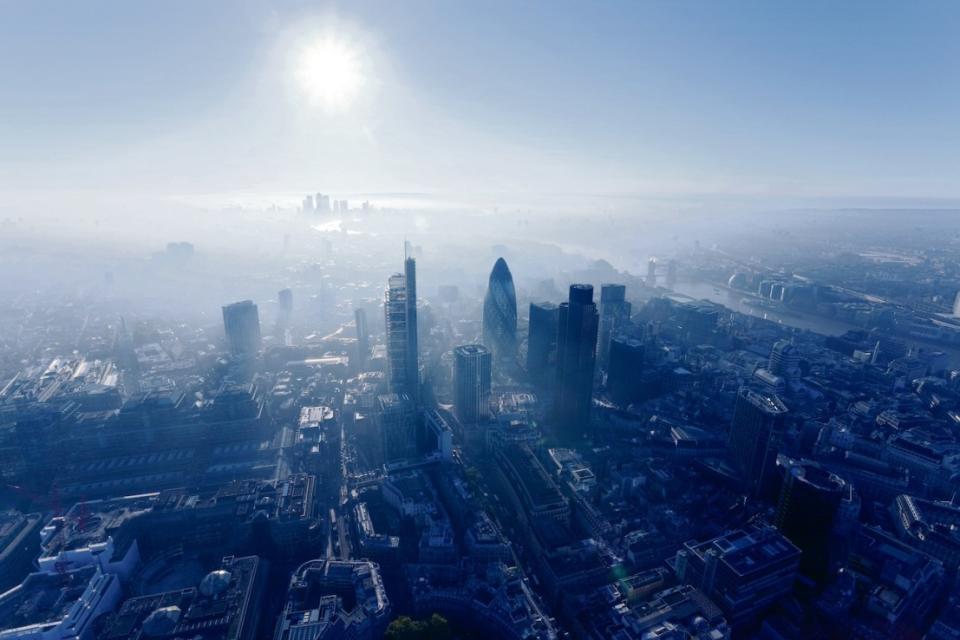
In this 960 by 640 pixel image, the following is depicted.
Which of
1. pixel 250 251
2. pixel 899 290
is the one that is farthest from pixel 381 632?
pixel 250 251

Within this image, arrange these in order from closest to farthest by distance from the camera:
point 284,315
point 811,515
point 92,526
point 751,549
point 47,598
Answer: point 47,598
point 751,549
point 811,515
point 92,526
point 284,315

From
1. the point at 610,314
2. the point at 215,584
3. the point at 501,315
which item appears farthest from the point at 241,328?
the point at 610,314

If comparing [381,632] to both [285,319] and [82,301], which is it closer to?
[285,319]

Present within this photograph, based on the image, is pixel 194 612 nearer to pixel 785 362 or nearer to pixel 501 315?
pixel 501 315

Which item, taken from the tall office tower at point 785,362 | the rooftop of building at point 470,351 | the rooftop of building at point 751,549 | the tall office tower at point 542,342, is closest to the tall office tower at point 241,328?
the rooftop of building at point 470,351

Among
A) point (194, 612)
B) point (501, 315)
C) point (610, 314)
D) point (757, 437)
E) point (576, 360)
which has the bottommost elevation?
point (194, 612)

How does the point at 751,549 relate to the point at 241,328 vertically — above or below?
→ below
